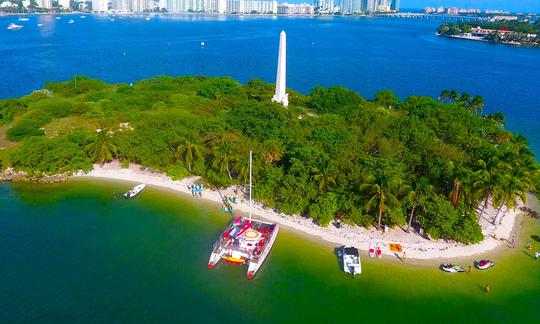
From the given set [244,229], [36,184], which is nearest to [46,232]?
[36,184]

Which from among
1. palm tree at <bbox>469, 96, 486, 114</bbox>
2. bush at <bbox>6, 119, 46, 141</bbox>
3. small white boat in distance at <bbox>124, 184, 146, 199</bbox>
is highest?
palm tree at <bbox>469, 96, 486, 114</bbox>

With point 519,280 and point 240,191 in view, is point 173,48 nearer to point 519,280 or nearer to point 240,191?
point 240,191

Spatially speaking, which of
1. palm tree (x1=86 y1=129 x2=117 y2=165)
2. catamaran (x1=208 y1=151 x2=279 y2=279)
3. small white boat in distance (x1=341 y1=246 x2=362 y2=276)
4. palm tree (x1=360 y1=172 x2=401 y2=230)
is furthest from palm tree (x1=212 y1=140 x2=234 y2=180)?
small white boat in distance (x1=341 y1=246 x2=362 y2=276)

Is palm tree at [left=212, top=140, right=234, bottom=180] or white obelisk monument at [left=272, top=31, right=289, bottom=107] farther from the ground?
white obelisk monument at [left=272, top=31, right=289, bottom=107]

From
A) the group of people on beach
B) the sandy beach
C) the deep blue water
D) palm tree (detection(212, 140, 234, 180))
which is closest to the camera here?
the sandy beach

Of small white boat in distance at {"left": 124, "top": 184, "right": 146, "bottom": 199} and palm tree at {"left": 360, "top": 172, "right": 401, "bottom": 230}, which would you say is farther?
small white boat in distance at {"left": 124, "top": 184, "right": 146, "bottom": 199}

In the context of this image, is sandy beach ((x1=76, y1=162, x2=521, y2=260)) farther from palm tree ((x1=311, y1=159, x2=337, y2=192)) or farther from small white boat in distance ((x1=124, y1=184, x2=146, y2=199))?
small white boat in distance ((x1=124, y1=184, x2=146, y2=199))

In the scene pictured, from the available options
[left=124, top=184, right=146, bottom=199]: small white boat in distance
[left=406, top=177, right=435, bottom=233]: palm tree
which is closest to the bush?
[left=124, top=184, right=146, bottom=199]: small white boat in distance

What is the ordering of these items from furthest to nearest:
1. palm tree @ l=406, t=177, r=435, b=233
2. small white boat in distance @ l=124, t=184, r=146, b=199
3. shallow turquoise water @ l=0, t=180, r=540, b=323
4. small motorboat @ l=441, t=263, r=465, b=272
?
1. small white boat in distance @ l=124, t=184, r=146, b=199
2. palm tree @ l=406, t=177, r=435, b=233
3. small motorboat @ l=441, t=263, r=465, b=272
4. shallow turquoise water @ l=0, t=180, r=540, b=323
